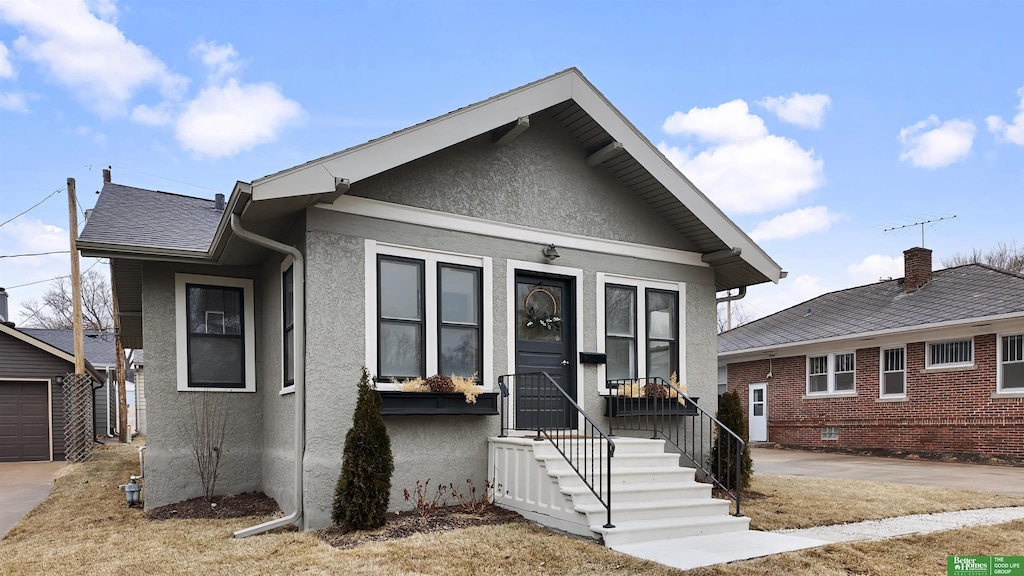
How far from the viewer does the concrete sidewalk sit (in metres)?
5.77

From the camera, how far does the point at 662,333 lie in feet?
31.4

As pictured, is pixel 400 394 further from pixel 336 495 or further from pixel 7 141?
pixel 7 141

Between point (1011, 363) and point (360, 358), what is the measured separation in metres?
13.2

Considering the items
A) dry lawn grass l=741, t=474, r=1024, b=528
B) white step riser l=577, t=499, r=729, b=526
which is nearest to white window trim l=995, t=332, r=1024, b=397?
dry lawn grass l=741, t=474, r=1024, b=528

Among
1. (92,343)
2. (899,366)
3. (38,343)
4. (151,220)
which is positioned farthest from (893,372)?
(92,343)

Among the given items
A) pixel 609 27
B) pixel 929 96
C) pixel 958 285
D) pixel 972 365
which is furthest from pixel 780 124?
pixel 609 27

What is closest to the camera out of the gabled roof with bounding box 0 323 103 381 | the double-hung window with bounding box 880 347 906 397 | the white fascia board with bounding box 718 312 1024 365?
the white fascia board with bounding box 718 312 1024 365

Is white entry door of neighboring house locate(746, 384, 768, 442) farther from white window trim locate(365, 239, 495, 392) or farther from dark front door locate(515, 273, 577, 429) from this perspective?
white window trim locate(365, 239, 495, 392)

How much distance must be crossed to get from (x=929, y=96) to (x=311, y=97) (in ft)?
47.2

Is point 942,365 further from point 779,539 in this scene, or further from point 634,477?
point 634,477

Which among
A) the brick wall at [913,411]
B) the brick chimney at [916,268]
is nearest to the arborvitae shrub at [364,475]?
the brick wall at [913,411]

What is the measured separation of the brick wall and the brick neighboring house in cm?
2

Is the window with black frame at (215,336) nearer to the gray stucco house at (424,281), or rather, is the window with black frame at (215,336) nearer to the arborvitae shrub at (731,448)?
the gray stucco house at (424,281)

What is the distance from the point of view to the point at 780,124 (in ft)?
72.8
